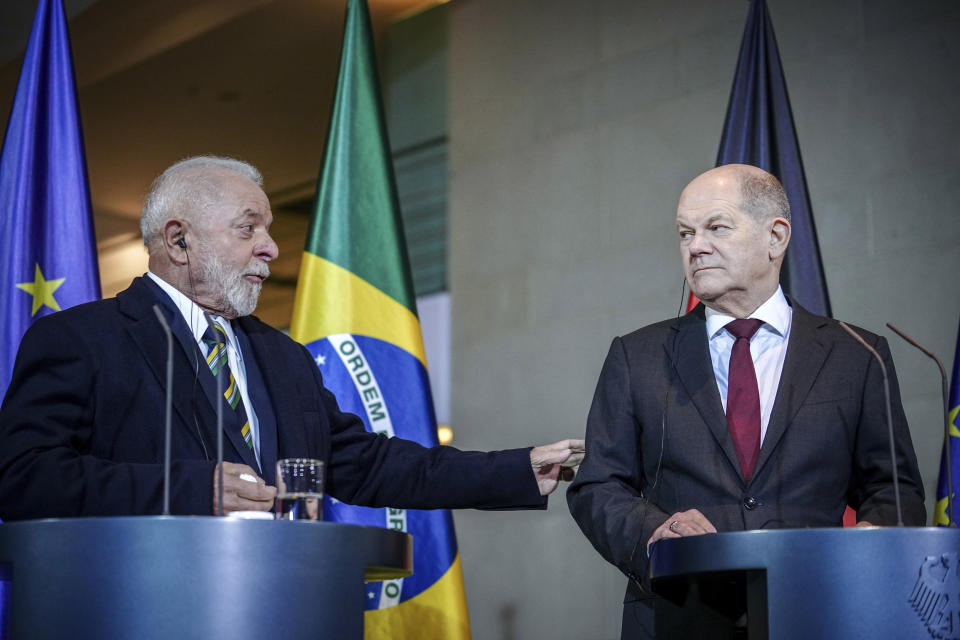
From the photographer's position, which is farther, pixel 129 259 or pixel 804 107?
pixel 129 259

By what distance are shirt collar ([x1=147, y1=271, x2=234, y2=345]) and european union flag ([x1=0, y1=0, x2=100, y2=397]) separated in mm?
783

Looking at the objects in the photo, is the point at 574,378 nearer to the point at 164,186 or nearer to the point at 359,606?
the point at 164,186

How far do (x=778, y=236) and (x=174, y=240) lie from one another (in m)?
1.47

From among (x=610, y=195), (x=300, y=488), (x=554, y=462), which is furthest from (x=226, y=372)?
(x=610, y=195)

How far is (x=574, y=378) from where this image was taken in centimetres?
462

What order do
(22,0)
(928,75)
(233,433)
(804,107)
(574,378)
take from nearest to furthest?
1. (233,433)
2. (928,75)
3. (804,107)
4. (574,378)
5. (22,0)

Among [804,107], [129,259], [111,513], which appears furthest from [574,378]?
[129,259]

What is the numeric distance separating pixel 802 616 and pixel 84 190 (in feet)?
8.79

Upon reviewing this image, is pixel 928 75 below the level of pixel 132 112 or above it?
below

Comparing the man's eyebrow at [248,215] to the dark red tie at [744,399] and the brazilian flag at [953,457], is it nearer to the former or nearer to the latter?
the dark red tie at [744,399]

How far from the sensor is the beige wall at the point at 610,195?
12.7 ft

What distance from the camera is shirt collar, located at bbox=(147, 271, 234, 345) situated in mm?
2699

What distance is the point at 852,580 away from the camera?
1771 millimetres

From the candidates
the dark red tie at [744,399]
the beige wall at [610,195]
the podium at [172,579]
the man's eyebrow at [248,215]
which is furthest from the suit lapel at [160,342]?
the beige wall at [610,195]
